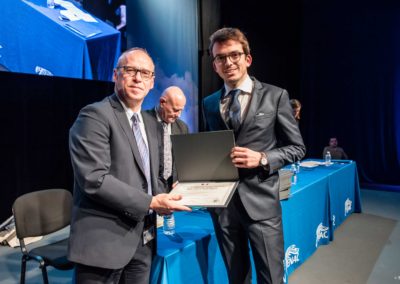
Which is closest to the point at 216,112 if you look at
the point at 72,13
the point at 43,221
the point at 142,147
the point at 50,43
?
the point at 142,147

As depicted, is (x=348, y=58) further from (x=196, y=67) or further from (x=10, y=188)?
(x=10, y=188)

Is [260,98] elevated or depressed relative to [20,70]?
depressed

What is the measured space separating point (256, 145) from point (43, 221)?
1.67m

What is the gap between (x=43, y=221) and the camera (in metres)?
2.24

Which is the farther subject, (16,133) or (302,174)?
(16,133)

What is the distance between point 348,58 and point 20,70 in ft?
20.2

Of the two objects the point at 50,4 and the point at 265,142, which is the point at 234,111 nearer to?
the point at 265,142

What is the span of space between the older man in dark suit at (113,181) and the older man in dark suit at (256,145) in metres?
0.29

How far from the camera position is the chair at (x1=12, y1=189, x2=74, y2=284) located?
201 centimetres

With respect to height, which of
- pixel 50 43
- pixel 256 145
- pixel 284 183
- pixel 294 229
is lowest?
pixel 294 229

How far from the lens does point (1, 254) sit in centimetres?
325

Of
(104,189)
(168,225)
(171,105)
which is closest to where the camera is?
(104,189)

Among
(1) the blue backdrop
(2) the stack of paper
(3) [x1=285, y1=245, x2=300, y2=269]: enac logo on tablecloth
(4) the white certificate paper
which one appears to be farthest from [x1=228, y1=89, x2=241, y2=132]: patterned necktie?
(1) the blue backdrop

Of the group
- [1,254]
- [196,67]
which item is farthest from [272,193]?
[196,67]
